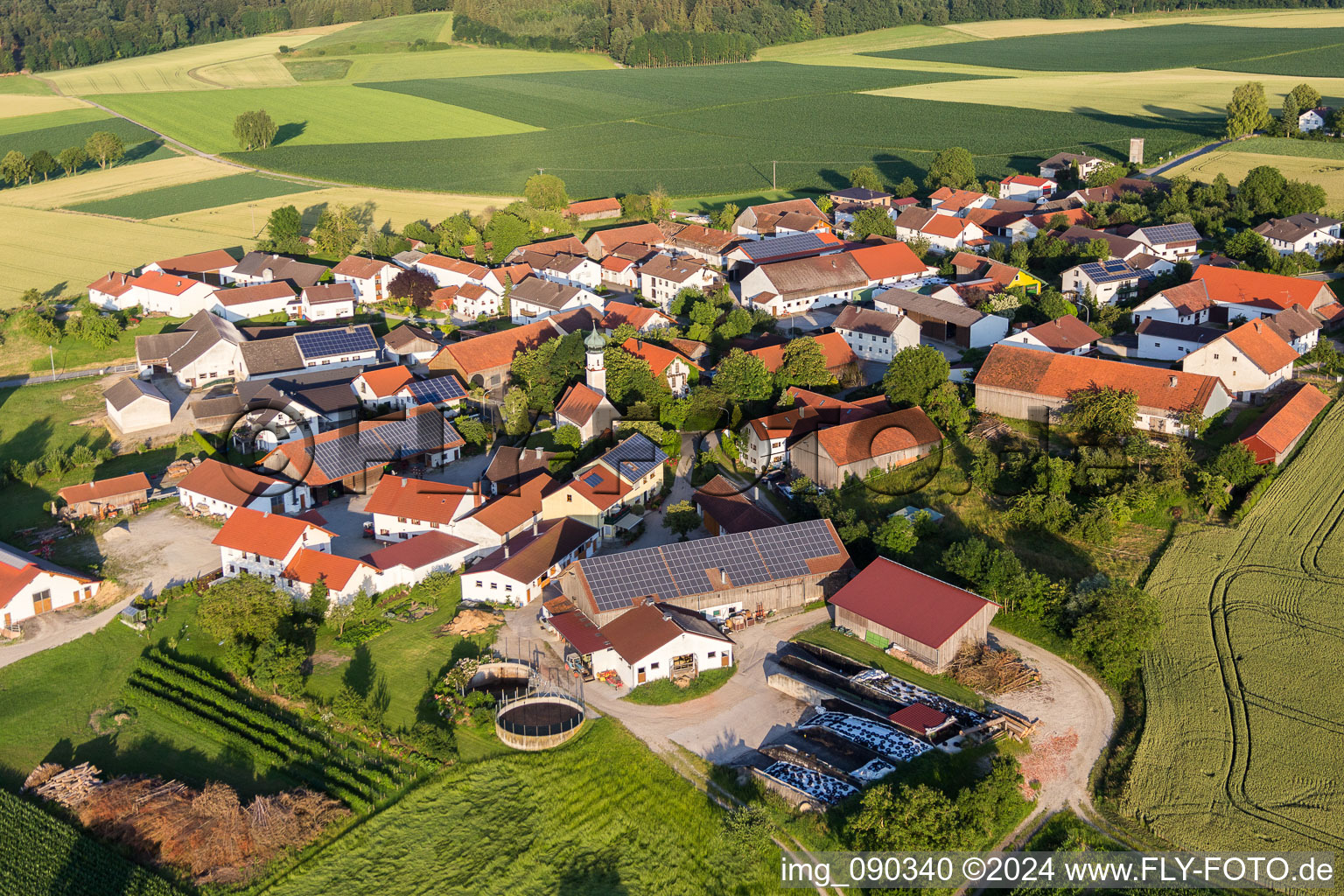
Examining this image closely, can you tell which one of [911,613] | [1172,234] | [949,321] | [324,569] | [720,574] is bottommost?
[911,613]

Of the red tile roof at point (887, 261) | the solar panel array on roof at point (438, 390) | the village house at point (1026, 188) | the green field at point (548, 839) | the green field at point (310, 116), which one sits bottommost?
the green field at point (548, 839)

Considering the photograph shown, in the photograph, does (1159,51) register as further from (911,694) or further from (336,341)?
(911,694)

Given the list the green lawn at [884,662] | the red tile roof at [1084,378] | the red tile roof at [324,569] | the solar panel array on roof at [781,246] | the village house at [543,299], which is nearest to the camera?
the green lawn at [884,662]

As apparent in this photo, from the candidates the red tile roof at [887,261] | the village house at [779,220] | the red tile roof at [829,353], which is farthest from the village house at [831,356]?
the village house at [779,220]

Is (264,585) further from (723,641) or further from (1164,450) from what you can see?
(1164,450)

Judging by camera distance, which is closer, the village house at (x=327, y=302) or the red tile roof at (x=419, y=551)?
the red tile roof at (x=419, y=551)

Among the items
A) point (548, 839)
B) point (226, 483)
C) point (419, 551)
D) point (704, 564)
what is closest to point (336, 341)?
point (226, 483)

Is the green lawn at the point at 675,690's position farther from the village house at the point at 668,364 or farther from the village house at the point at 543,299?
the village house at the point at 543,299
